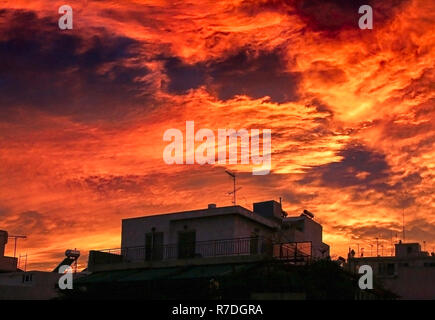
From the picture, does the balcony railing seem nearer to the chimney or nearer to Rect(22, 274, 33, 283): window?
Rect(22, 274, 33, 283): window

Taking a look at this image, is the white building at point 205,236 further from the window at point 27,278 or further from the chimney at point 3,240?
the chimney at point 3,240

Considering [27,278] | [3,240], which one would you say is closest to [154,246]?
[27,278]

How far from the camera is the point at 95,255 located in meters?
43.8

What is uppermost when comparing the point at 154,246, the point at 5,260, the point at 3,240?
the point at 3,240

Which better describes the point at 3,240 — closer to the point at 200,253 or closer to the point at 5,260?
the point at 5,260

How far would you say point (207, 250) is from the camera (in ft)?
134

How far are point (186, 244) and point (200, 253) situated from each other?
182 cm

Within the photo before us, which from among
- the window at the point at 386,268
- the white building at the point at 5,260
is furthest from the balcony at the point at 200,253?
the window at the point at 386,268

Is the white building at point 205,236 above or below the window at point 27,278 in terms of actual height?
above

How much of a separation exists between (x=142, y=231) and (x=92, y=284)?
22.4ft

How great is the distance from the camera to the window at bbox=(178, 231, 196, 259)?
4189 cm

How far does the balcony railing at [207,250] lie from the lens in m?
39.3

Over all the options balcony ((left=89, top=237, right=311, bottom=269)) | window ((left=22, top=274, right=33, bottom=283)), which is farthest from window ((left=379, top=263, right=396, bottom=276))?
window ((left=22, top=274, right=33, bottom=283))
